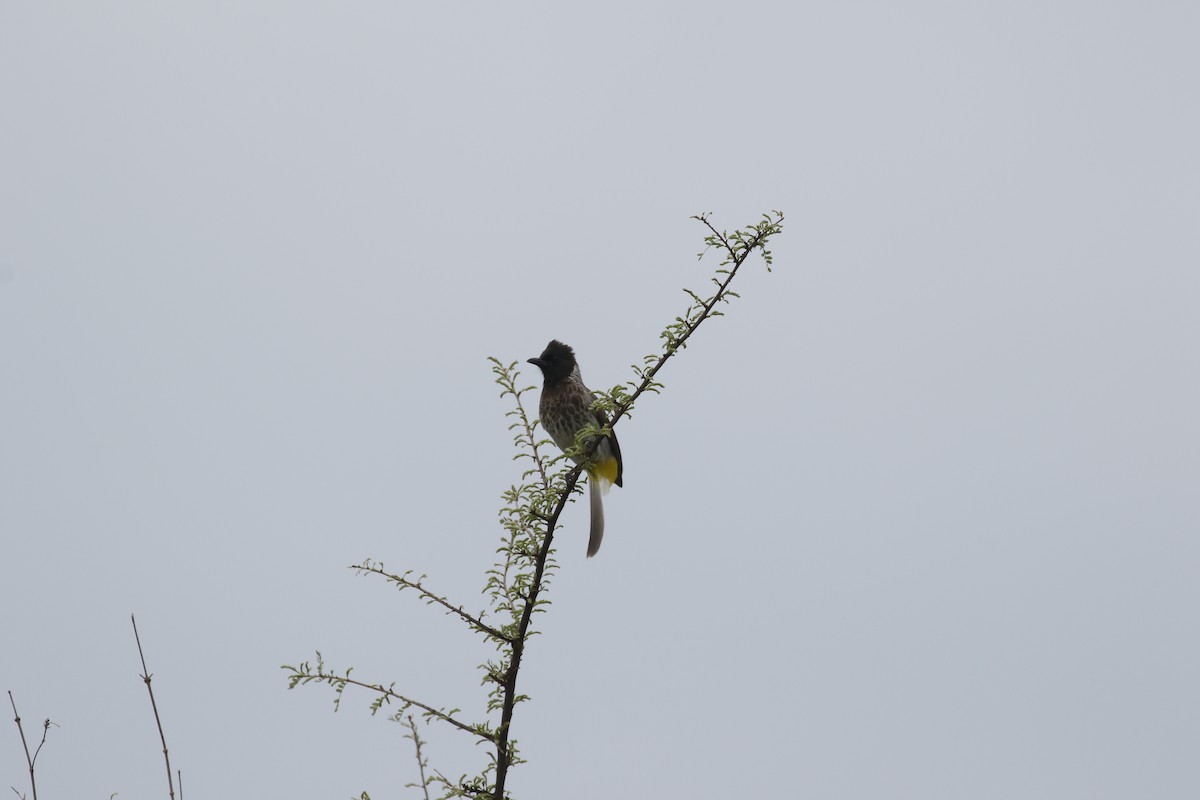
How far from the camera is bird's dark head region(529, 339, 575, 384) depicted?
8289mm

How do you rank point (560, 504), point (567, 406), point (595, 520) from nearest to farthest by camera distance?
point (560, 504), point (595, 520), point (567, 406)

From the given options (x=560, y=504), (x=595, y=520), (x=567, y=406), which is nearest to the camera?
(x=560, y=504)

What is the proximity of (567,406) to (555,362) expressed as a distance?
1.23ft

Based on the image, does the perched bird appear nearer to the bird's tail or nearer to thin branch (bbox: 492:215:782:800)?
the bird's tail

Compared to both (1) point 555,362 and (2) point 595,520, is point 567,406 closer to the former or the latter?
(1) point 555,362

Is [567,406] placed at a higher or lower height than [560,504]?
higher

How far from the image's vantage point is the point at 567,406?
8.10 meters

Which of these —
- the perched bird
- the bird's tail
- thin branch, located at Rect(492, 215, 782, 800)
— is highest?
the perched bird

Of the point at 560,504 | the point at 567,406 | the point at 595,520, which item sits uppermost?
the point at 567,406

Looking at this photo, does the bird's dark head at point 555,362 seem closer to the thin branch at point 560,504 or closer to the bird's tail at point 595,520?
the bird's tail at point 595,520

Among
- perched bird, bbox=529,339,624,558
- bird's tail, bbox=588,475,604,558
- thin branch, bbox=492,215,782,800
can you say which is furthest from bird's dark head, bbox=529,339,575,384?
thin branch, bbox=492,215,782,800

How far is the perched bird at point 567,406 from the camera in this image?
8078 mm

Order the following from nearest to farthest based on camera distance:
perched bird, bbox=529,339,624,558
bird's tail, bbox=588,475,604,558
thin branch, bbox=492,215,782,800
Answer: thin branch, bbox=492,215,782,800 → bird's tail, bbox=588,475,604,558 → perched bird, bbox=529,339,624,558

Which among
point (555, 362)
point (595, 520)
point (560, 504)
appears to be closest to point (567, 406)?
point (555, 362)
